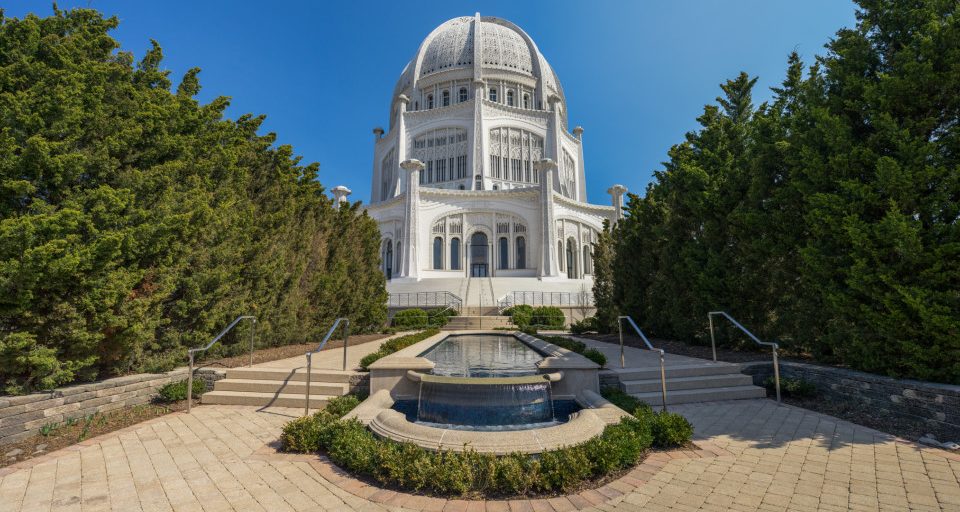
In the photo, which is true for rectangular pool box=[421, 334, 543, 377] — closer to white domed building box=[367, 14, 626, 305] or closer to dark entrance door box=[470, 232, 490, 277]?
white domed building box=[367, 14, 626, 305]

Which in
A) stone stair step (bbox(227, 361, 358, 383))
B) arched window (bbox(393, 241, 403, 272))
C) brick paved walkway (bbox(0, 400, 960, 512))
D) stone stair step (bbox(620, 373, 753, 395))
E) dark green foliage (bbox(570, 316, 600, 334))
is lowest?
brick paved walkway (bbox(0, 400, 960, 512))

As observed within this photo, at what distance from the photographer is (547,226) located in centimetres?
3809

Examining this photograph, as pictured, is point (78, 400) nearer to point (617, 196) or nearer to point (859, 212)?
point (859, 212)

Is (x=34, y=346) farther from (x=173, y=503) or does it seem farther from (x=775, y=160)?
(x=775, y=160)

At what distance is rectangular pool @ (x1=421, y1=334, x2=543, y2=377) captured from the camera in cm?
877

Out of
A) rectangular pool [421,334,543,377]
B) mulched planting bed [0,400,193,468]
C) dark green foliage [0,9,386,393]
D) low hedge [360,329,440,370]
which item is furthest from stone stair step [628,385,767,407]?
dark green foliage [0,9,386,393]

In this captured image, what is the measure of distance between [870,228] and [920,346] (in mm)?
1883

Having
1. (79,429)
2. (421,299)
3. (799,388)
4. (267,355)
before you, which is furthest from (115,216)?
(421,299)

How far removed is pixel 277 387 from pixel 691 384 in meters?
7.93

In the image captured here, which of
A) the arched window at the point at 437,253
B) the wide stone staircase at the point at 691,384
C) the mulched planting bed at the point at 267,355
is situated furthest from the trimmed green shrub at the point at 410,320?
the arched window at the point at 437,253

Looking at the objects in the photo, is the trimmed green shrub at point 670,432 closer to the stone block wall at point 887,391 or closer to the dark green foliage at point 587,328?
the stone block wall at point 887,391

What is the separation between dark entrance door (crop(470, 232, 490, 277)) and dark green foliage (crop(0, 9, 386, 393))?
2817 cm

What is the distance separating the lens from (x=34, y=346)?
19.4ft

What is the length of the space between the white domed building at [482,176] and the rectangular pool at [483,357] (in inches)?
560
